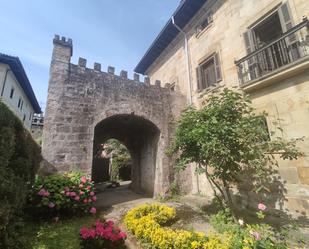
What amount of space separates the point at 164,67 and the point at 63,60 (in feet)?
23.5

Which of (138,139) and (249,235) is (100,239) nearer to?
(249,235)

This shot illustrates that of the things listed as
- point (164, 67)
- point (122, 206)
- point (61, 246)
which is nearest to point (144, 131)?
point (122, 206)

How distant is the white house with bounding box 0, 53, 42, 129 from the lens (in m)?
12.1

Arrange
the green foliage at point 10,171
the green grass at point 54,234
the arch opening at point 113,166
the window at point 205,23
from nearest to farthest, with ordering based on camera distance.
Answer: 1. the green foliage at point 10,171
2. the green grass at point 54,234
3. the window at point 205,23
4. the arch opening at point 113,166

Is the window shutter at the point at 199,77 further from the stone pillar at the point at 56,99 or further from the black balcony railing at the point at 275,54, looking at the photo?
the stone pillar at the point at 56,99

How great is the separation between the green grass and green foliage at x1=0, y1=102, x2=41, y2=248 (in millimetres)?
515

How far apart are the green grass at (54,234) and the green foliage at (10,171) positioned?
1.69 feet

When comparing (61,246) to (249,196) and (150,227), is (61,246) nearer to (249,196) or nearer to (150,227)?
(150,227)

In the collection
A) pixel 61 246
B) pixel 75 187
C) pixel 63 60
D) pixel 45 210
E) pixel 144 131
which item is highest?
pixel 63 60

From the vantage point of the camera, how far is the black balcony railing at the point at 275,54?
5164mm

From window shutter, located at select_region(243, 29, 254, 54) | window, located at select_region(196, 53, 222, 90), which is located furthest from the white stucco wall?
window shutter, located at select_region(243, 29, 254, 54)

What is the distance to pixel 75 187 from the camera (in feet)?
18.1

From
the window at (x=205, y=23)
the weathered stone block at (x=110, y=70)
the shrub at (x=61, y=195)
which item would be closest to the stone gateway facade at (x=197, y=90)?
the window at (x=205, y=23)

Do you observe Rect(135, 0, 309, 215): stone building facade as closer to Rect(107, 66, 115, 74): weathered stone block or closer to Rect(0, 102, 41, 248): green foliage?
Rect(107, 66, 115, 74): weathered stone block
